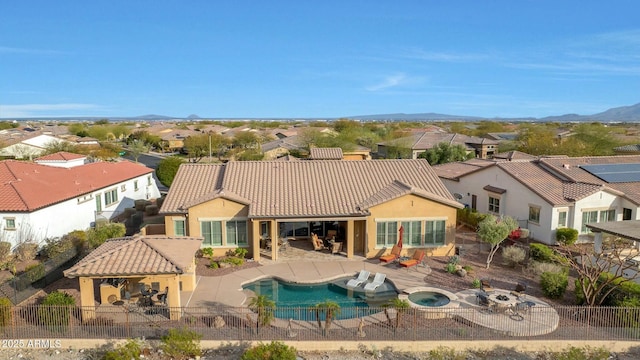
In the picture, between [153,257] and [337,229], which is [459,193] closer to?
[337,229]

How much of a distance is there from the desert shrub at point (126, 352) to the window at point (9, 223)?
46.7 feet

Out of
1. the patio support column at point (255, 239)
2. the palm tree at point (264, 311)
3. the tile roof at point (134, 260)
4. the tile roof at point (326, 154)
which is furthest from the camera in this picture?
the tile roof at point (326, 154)

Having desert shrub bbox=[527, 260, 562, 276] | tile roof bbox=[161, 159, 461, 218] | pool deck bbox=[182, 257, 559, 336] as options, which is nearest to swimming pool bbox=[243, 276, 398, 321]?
pool deck bbox=[182, 257, 559, 336]

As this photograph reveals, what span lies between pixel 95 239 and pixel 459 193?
2689 cm

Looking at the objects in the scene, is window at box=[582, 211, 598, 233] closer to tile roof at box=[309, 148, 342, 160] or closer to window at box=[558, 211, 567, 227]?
window at box=[558, 211, 567, 227]

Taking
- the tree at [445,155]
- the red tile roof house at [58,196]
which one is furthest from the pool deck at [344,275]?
the tree at [445,155]

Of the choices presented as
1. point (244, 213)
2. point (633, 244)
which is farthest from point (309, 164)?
point (633, 244)

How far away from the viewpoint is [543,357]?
15.9 m

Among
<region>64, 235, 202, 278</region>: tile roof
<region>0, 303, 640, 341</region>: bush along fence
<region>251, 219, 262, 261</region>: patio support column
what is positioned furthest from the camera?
<region>251, 219, 262, 261</region>: patio support column

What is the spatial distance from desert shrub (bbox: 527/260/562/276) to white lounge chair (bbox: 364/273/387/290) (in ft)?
25.1

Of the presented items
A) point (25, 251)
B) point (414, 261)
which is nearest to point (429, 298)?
point (414, 261)

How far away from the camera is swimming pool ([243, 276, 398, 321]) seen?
20.1m

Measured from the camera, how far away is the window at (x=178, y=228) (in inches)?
1025

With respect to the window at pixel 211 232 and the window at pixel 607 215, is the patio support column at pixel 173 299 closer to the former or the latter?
the window at pixel 211 232
